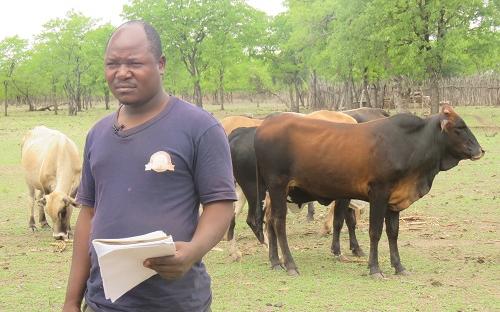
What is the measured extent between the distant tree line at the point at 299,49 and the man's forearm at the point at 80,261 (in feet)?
92.6

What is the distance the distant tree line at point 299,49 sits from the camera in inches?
1207

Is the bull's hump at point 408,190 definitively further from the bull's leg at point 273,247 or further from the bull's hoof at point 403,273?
the bull's leg at point 273,247

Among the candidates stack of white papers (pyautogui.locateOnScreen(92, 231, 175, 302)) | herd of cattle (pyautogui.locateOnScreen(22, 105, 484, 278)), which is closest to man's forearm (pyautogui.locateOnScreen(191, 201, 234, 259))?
stack of white papers (pyautogui.locateOnScreen(92, 231, 175, 302))

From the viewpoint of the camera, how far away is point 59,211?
9703 mm

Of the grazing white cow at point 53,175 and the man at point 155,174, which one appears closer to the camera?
the man at point 155,174

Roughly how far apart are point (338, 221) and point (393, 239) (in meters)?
1.12

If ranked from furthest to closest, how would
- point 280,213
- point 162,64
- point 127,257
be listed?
1. point 280,213
2. point 162,64
3. point 127,257

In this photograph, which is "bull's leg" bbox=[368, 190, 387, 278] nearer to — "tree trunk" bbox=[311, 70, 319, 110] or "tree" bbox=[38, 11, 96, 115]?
"tree trunk" bbox=[311, 70, 319, 110]

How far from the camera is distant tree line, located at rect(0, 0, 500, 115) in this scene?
3066cm

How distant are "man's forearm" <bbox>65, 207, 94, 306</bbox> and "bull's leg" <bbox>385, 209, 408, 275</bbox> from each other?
5503mm

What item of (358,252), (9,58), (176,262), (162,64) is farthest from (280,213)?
(9,58)

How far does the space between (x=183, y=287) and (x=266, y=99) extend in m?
79.7

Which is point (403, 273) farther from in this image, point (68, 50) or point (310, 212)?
point (68, 50)

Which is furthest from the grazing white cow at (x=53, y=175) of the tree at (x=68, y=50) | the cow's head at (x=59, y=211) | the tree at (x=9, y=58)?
the tree at (x=9, y=58)
